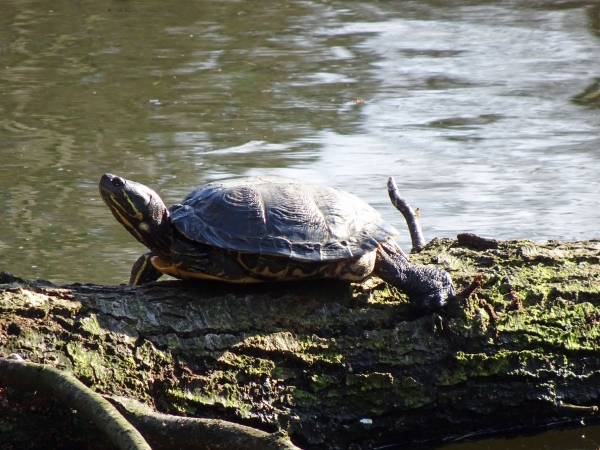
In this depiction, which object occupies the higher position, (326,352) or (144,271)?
(144,271)

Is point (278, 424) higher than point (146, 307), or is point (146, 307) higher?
point (146, 307)

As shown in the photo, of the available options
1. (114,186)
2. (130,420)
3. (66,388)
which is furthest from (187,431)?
(114,186)

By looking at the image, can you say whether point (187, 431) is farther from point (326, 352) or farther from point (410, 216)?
point (410, 216)

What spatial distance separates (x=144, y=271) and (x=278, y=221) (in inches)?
23.6

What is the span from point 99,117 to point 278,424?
19.2 ft

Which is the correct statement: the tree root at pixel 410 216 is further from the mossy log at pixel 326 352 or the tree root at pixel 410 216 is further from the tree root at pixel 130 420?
the tree root at pixel 130 420

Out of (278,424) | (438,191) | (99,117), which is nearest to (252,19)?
(99,117)

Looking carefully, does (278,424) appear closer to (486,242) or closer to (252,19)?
(486,242)

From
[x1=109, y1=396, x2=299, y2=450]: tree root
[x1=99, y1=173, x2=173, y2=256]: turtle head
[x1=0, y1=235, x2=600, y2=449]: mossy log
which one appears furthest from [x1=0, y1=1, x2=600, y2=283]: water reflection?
[x1=109, y1=396, x2=299, y2=450]: tree root

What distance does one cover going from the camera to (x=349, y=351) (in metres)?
3.15

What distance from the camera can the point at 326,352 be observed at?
A: 3.12 metres

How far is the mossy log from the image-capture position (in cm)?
284

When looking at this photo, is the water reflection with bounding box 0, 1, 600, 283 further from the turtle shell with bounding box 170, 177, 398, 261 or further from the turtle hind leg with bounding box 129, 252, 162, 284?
the turtle shell with bounding box 170, 177, 398, 261

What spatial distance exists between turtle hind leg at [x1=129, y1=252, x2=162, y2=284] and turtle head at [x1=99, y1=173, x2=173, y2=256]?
0.20 meters
